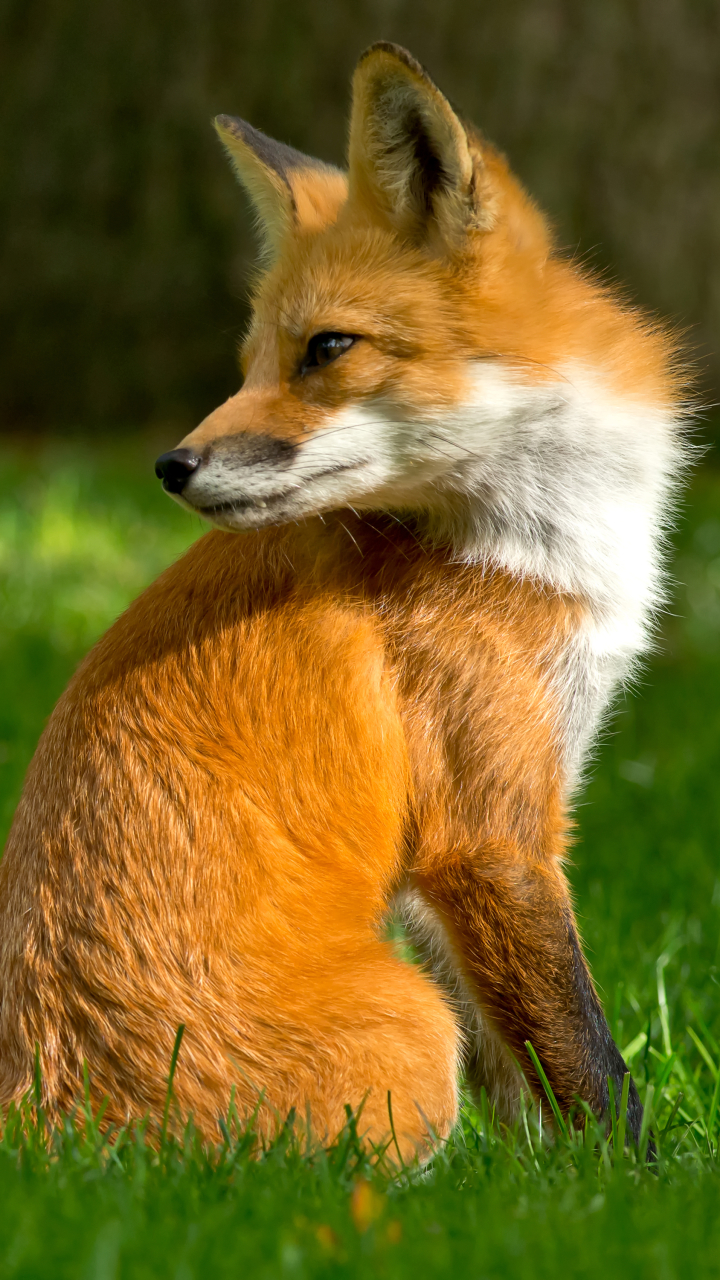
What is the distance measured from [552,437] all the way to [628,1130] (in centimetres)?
180

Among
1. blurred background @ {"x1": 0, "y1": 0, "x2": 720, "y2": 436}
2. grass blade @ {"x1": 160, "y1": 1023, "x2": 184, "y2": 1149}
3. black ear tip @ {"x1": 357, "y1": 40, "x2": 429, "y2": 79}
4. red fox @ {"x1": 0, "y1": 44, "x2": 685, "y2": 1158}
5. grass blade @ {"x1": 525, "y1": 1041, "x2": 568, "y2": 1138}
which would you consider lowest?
grass blade @ {"x1": 525, "y1": 1041, "x2": 568, "y2": 1138}

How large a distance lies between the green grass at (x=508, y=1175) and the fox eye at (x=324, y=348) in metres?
1.86

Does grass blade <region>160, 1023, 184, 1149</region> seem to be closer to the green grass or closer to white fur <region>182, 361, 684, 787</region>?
the green grass

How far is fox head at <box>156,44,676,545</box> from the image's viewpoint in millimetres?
3037

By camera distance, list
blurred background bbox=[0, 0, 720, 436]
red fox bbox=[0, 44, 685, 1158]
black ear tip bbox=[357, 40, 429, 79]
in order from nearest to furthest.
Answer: red fox bbox=[0, 44, 685, 1158], black ear tip bbox=[357, 40, 429, 79], blurred background bbox=[0, 0, 720, 436]

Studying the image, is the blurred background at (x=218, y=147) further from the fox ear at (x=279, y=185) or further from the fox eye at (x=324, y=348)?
the fox eye at (x=324, y=348)

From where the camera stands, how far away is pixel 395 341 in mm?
3135

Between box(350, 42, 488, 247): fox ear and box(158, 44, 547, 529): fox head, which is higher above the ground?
box(350, 42, 488, 247): fox ear

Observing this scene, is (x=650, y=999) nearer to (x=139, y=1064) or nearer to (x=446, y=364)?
(x=139, y=1064)

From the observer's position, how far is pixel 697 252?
11.3 m

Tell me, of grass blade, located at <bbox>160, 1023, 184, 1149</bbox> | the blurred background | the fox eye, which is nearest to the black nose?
the fox eye

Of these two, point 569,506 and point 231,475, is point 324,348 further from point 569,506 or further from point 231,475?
point 569,506

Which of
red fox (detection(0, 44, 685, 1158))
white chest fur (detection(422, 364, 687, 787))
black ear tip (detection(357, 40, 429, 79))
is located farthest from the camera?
white chest fur (detection(422, 364, 687, 787))

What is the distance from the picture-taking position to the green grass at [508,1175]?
7.02ft
